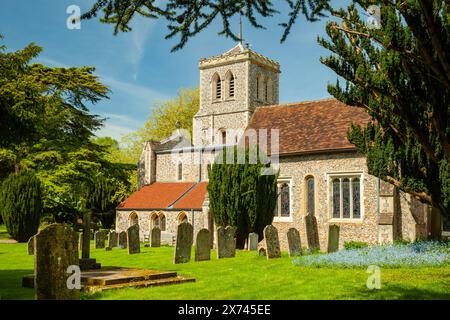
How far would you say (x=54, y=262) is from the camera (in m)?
7.45

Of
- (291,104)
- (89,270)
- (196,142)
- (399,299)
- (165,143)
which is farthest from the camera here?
(196,142)

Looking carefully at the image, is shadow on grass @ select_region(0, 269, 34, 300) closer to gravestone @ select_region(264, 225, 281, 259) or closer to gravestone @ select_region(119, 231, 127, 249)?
gravestone @ select_region(264, 225, 281, 259)

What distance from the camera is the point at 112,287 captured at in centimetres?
912

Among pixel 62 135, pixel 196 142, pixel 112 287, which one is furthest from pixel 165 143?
pixel 112 287

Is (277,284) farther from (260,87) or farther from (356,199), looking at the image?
(260,87)

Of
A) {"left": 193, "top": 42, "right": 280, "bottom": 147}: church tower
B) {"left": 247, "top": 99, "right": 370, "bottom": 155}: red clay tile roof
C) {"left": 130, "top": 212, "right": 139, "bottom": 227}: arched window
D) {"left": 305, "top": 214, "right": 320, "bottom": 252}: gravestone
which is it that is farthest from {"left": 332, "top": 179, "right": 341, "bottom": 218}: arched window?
{"left": 193, "top": 42, "right": 280, "bottom": 147}: church tower

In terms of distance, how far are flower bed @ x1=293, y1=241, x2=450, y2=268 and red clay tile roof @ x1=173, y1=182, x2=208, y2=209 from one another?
12549 mm

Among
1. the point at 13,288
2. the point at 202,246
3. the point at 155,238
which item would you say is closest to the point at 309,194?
the point at 202,246

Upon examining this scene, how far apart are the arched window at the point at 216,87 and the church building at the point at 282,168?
0.07 meters

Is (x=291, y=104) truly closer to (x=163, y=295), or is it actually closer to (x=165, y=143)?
(x=165, y=143)

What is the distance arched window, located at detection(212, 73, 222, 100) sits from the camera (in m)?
34.8

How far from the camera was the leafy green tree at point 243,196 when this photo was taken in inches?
757

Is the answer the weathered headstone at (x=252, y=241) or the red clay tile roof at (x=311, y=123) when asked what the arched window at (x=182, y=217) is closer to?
the red clay tile roof at (x=311, y=123)
